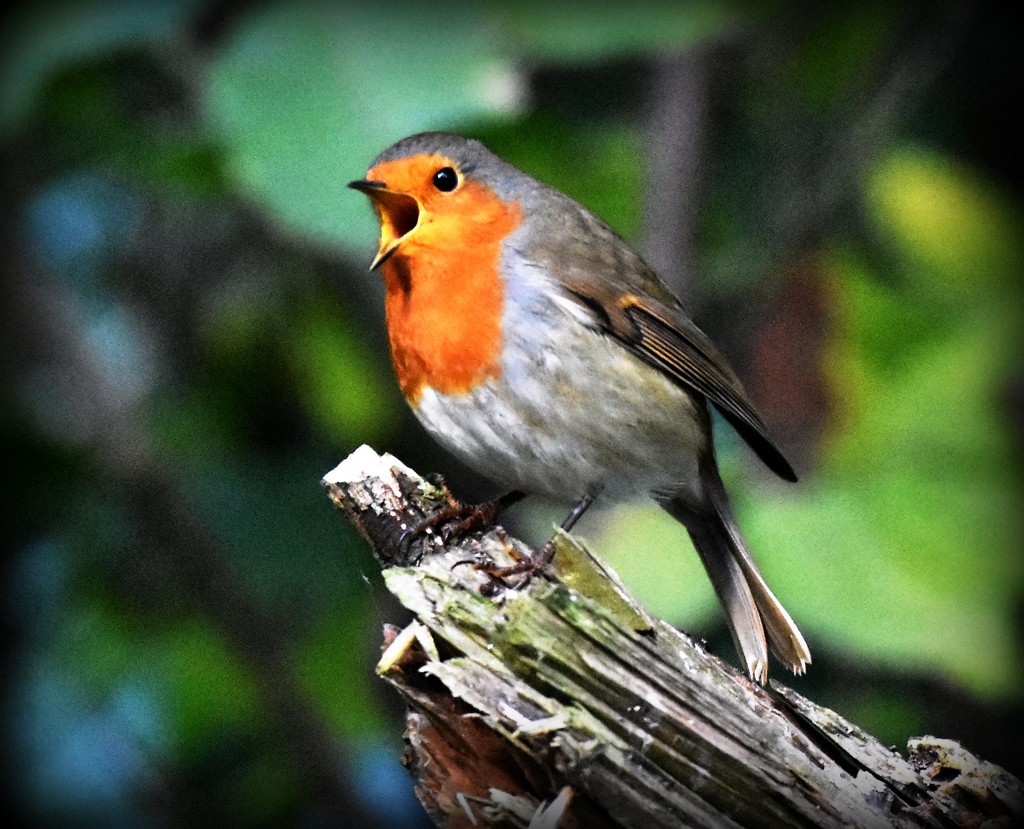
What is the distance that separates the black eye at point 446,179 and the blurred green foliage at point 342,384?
0.24 m

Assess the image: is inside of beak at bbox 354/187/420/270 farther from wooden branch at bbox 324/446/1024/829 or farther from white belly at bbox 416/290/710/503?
wooden branch at bbox 324/446/1024/829

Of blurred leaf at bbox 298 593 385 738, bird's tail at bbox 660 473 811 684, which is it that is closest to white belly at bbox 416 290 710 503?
bird's tail at bbox 660 473 811 684

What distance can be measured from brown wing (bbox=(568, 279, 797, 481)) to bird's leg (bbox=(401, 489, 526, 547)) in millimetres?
400

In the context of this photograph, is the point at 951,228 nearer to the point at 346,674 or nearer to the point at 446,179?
the point at 446,179

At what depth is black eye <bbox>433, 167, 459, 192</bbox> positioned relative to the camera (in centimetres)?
229

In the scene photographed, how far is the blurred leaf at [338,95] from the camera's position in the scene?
7.95 feet

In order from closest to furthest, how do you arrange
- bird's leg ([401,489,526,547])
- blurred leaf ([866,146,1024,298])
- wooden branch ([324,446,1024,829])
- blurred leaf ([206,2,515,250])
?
wooden branch ([324,446,1024,829]) < bird's leg ([401,489,526,547]) < blurred leaf ([206,2,515,250]) < blurred leaf ([866,146,1024,298])

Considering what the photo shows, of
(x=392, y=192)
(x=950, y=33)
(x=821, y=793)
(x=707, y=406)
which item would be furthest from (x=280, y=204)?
(x=950, y=33)

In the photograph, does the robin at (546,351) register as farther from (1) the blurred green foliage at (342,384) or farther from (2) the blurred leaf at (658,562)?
(1) the blurred green foliage at (342,384)

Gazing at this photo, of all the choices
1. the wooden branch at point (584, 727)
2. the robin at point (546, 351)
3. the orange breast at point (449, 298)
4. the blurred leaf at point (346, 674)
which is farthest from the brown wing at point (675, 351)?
the blurred leaf at point (346, 674)

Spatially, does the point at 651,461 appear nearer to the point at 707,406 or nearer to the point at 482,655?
the point at 707,406

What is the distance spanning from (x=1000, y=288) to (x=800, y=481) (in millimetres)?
636

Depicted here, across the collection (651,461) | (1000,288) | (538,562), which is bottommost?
(538,562)

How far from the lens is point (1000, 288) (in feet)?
9.28
